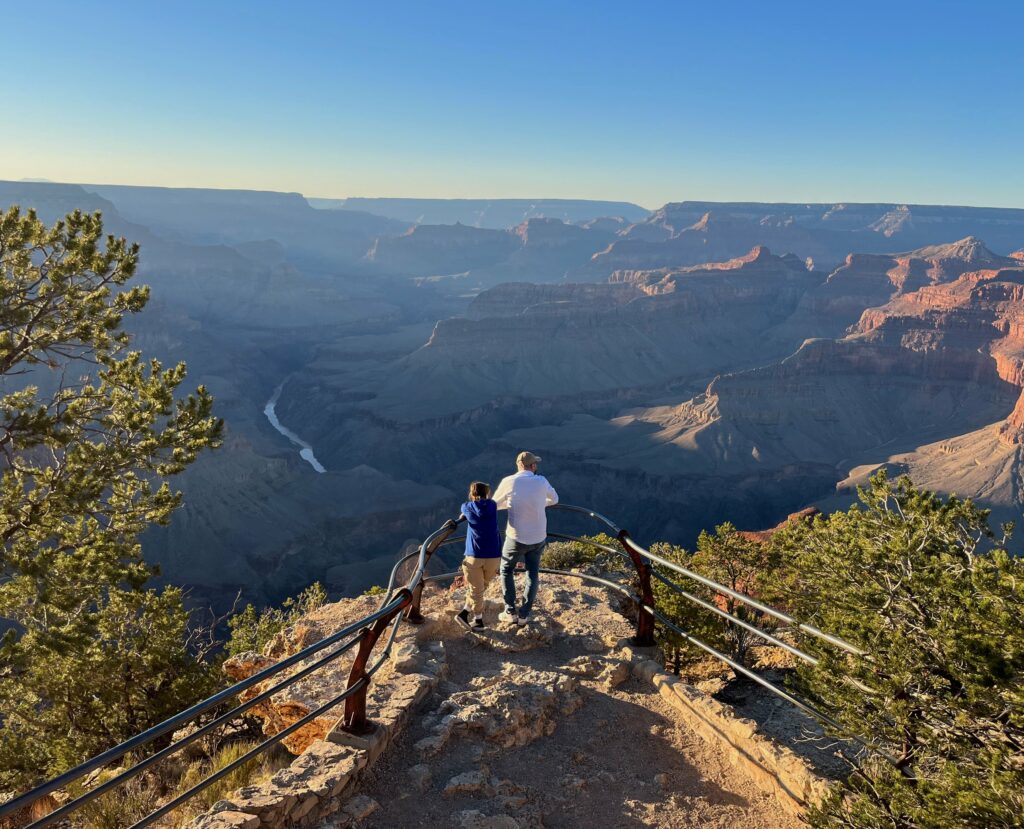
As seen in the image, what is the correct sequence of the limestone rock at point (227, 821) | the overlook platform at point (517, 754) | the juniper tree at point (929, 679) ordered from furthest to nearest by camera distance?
the overlook platform at point (517, 754) → the limestone rock at point (227, 821) → the juniper tree at point (929, 679)

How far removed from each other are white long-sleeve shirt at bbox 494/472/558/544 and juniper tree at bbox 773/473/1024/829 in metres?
3.61

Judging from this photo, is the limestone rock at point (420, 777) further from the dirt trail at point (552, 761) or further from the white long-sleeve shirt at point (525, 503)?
the white long-sleeve shirt at point (525, 503)

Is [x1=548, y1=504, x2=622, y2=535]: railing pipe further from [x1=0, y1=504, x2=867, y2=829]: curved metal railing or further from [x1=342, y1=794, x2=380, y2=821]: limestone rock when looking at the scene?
[x1=342, y1=794, x2=380, y2=821]: limestone rock

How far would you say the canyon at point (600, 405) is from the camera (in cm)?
7281

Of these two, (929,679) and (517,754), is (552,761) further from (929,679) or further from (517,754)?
(929,679)

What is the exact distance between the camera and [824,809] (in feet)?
15.3

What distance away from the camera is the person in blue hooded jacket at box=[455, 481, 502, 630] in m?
8.26

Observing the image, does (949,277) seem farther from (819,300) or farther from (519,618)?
(519,618)

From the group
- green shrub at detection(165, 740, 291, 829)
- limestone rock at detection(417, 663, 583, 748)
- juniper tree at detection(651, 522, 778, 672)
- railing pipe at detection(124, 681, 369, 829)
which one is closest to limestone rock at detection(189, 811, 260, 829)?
railing pipe at detection(124, 681, 369, 829)

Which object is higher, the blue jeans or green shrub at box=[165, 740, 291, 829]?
the blue jeans

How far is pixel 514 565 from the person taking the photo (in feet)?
28.6

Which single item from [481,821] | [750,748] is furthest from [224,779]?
[750,748]

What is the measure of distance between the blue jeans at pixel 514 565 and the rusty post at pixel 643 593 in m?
1.14

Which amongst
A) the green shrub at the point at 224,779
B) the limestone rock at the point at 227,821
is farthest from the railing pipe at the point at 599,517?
the limestone rock at the point at 227,821
